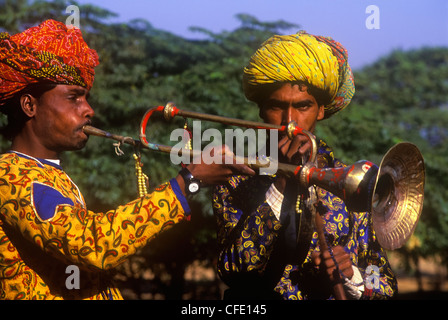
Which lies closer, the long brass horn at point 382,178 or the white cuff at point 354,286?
the long brass horn at point 382,178

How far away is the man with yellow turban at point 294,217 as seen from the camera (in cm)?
304

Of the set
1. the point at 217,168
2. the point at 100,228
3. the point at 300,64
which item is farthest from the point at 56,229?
the point at 300,64

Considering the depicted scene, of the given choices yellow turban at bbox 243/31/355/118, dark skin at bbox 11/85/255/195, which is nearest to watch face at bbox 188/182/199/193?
dark skin at bbox 11/85/255/195

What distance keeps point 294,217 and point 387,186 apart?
53 centimetres

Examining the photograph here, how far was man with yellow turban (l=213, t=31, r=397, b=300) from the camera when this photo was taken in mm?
3043

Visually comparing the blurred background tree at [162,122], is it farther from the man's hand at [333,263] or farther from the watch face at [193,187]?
the watch face at [193,187]

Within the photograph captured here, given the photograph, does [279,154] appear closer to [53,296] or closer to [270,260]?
[270,260]

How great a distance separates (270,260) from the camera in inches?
122

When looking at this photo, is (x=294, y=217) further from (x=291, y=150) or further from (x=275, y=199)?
(x=291, y=150)

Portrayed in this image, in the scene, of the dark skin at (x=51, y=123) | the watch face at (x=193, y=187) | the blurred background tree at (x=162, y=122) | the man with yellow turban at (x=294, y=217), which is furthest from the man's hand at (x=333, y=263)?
the blurred background tree at (x=162, y=122)

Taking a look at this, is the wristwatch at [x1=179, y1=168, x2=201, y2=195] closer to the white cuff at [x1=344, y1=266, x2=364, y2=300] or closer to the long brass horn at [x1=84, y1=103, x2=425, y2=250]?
the long brass horn at [x1=84, y1=103, x2=425, y2=250]
